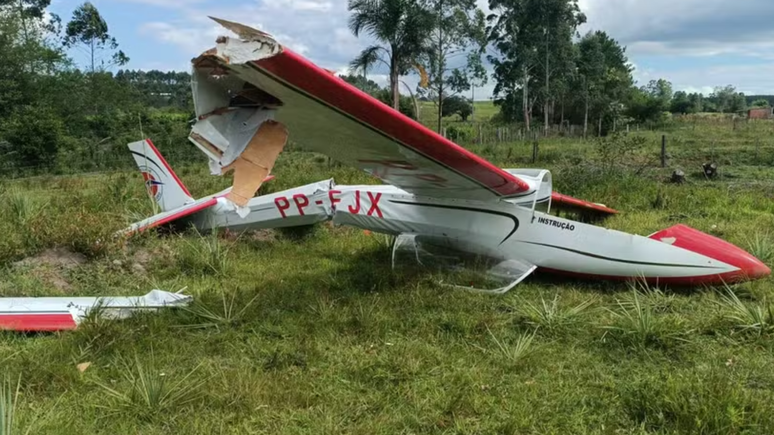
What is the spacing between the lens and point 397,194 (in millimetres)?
6227

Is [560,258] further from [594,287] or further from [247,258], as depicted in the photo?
[247,258]

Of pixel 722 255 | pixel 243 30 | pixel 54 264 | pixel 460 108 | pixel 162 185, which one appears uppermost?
pixel 460 108

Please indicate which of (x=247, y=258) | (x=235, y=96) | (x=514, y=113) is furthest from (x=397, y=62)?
(x=514, y=113)

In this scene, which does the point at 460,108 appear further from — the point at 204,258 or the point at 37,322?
the point at 37,322

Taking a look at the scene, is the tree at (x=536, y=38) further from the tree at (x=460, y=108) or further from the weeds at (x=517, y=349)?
the weeds at (x=517, y=349)

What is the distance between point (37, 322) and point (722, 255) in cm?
618

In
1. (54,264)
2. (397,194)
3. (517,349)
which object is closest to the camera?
(517,349)

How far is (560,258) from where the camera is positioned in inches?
218

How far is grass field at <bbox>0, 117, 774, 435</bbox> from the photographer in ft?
9.85

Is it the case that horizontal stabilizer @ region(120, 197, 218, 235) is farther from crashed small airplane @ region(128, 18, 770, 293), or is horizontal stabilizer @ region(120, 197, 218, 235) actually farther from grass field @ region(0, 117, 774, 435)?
grass field @ region(0, 117, 774, 435)

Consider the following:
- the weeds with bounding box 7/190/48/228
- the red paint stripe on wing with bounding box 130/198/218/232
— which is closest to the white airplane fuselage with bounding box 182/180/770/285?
the red paint stripe on wing with bounding box 130/198/218/232

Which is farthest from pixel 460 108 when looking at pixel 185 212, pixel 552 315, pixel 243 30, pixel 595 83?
pixel 243 30

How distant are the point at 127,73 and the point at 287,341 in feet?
163

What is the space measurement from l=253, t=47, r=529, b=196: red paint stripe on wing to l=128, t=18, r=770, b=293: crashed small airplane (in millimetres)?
10
